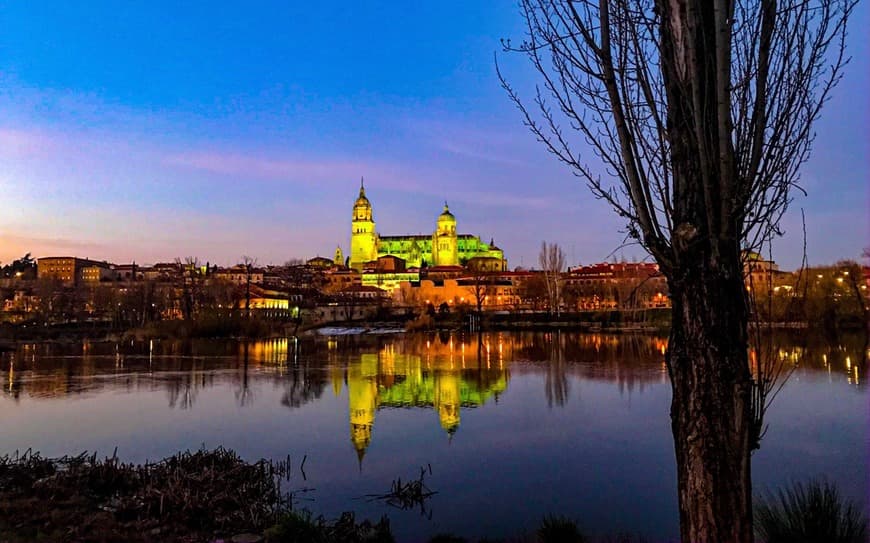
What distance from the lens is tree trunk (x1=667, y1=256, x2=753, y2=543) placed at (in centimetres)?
362

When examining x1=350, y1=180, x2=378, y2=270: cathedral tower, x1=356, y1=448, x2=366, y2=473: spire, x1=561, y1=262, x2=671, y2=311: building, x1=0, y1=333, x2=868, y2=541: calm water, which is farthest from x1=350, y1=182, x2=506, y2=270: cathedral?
x1=356, y1=448, x2=366, y2=473: spire

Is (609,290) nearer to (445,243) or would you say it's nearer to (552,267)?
(552,267)

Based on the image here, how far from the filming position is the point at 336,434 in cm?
1430

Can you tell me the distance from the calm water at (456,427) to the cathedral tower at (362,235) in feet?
476

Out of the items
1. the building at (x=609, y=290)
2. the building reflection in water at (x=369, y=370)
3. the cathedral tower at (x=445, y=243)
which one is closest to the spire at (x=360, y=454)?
the building reflection in water at (x=369, y=370)

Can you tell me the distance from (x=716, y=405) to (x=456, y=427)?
11.9m

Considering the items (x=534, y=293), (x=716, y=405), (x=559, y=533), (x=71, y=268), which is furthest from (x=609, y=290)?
(x=71, y=268)

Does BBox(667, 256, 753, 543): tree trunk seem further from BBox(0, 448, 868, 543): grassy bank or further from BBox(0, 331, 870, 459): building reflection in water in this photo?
BBox(0, 331, 870, 459): building reflection in water

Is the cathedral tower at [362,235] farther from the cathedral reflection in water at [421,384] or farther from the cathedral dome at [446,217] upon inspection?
the cathedral reflection in water at [421,384]

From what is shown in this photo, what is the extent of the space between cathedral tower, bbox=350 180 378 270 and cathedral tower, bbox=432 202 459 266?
18.1 metres

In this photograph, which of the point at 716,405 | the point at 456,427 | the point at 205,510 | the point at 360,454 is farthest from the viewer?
the point at 456,427

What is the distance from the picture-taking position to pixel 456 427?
1513cm

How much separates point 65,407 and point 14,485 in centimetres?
993

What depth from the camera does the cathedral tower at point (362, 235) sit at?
17475 centimetres
